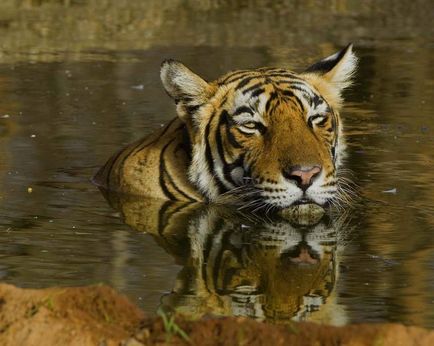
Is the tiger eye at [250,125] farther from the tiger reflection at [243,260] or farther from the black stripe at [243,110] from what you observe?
the tiger reflection at [243,260]

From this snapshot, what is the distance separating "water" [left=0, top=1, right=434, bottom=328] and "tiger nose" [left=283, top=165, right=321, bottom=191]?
10.7 inches

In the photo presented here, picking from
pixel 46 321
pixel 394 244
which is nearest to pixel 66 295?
pixel 46 321

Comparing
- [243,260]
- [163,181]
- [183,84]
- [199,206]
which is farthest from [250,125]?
[243,260]

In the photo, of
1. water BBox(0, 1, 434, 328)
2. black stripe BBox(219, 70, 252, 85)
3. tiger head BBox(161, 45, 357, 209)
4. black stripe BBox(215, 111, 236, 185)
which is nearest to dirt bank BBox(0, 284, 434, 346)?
water BBox(0, 1, 434, 328)

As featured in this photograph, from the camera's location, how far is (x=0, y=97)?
11367 mm

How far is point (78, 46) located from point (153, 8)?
6.42 ft

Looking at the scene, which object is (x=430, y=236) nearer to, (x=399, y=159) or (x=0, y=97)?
(x=399, y=159)

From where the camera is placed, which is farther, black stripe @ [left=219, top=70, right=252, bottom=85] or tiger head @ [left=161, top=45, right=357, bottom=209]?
black stripe @ [left=219, top=70, right=252, bottom=85]

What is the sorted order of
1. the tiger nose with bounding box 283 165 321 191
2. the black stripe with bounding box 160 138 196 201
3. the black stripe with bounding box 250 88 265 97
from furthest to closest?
1. the black stripe with bounding box 160 138 196 201
2. the black stripe with bounding box 250 88 265 97
3. the tiger nose with bounding box 283 165 321 191

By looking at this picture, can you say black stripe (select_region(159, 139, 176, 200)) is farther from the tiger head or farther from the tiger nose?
the tiger nose

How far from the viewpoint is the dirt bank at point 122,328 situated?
4.48m

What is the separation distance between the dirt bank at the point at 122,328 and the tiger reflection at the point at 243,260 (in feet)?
2.15

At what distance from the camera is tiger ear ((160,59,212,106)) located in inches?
303

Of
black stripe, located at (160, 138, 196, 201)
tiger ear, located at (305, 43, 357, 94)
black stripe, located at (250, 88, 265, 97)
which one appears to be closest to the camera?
black stripe, located at (250, 88, 265, 97)
